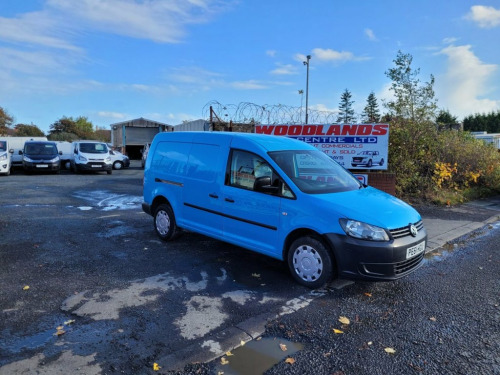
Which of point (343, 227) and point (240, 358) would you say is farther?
point (343, 227)

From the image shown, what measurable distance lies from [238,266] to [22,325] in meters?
2.71

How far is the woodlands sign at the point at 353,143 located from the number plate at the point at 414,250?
5.49 m

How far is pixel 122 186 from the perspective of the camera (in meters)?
14.8

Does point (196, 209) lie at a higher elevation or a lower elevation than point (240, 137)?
lower

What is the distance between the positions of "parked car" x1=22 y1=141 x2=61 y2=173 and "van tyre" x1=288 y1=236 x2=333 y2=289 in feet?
62.3

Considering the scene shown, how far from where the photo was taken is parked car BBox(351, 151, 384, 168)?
32.2ft

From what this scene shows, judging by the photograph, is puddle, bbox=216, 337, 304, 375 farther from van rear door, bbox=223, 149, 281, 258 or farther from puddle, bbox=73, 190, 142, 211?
puddle, bbox=73, 190, 142, 211

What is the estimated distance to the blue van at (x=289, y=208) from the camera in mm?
4152

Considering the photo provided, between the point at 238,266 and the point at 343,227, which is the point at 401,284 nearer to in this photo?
the point at 343,227

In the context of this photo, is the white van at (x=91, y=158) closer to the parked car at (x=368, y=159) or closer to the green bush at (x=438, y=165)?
the parked car at (x=368, y=159)

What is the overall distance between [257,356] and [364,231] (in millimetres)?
1829

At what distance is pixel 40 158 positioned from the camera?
64.9ft

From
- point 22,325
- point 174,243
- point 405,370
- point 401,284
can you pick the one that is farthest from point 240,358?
point 174,243

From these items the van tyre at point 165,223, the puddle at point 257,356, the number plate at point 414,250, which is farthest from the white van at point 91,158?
the puddle at point 257,356
